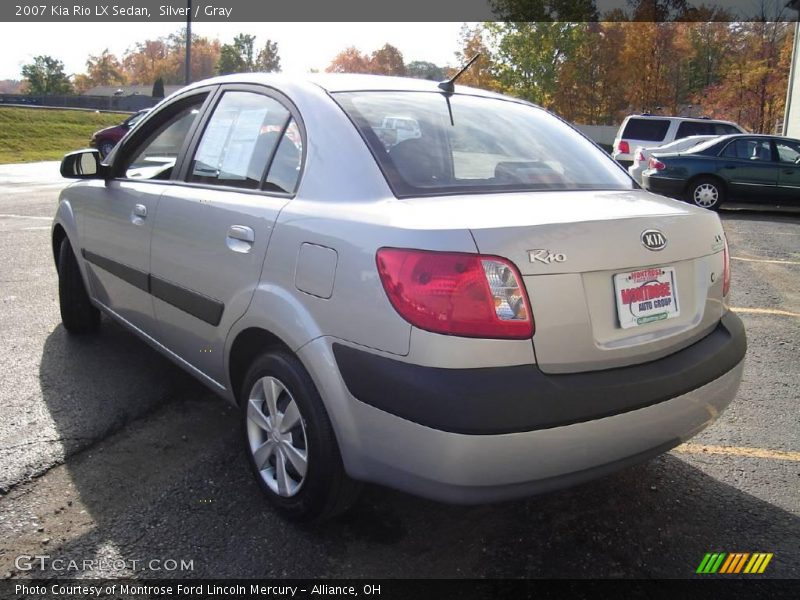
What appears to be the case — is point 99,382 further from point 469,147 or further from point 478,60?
point 478,60

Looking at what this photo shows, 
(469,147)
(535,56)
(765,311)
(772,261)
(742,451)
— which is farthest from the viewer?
(535,56)

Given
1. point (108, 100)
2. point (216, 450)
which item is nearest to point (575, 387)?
point (216, 450)

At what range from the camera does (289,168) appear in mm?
2754

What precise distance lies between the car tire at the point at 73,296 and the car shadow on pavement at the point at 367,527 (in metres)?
1.68

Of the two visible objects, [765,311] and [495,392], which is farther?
[765,311]

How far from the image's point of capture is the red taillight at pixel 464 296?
6.81 ft

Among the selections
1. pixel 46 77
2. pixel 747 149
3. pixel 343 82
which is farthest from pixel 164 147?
pixel 46 77

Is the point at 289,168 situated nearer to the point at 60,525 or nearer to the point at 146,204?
the point at 146,204

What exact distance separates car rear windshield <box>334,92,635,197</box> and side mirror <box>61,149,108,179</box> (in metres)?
1.96

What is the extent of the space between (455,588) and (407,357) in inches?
32.7

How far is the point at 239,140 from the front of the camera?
311cm

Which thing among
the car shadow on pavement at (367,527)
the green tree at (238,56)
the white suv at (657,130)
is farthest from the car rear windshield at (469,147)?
the green tree at (238,56)

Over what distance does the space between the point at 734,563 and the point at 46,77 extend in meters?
97.5

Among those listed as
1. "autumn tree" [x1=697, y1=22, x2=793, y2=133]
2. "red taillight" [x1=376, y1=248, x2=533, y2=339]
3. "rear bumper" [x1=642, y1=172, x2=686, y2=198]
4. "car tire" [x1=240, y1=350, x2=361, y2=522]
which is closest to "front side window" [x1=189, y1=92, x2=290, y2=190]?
"car tire" [x1=240, y1=350, x2=361, y2=522]
